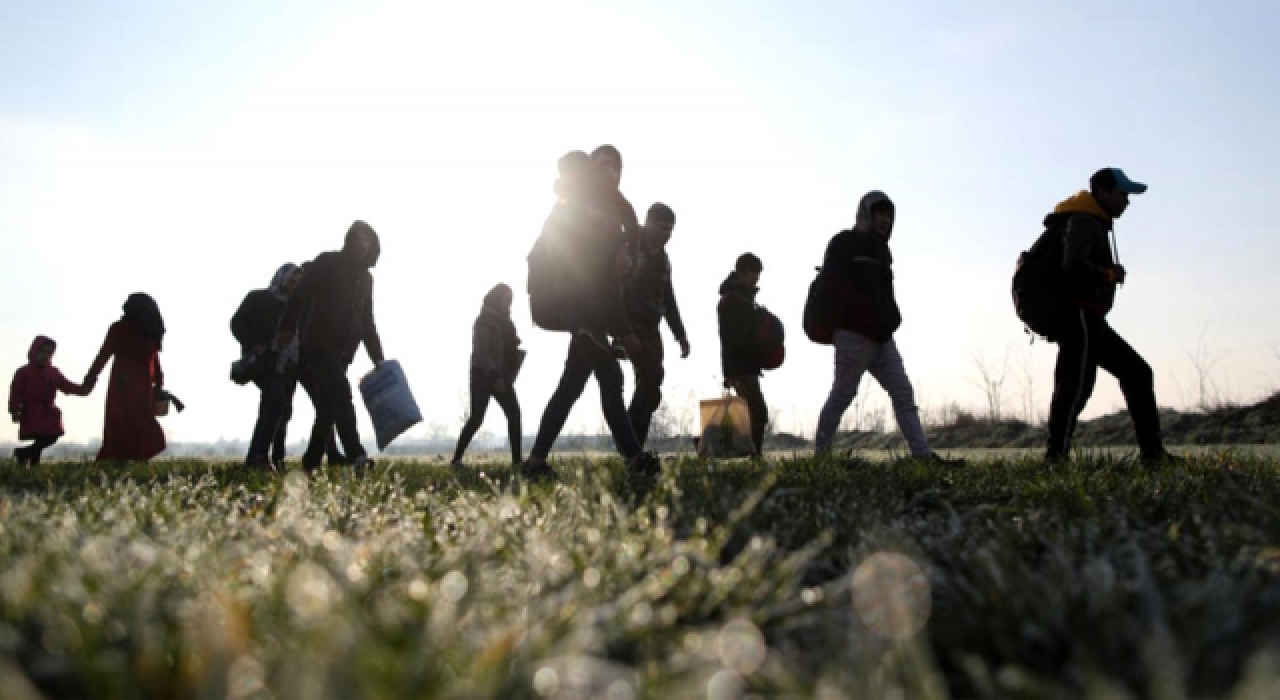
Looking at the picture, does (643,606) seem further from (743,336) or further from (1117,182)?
(743,336)

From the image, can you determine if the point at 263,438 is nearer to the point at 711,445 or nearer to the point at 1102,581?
the point at 711,445

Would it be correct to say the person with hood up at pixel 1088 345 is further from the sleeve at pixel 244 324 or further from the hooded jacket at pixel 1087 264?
Result: the sleeve at pixel 244 324

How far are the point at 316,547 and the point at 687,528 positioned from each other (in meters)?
1.11

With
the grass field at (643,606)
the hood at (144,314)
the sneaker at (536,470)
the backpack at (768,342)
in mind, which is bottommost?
the grass field at (643,606)

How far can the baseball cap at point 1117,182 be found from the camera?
755 cm

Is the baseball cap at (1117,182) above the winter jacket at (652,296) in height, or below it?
above

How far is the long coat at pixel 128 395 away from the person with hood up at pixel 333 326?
158 inches

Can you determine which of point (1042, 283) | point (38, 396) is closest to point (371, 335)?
point (1042, 283)

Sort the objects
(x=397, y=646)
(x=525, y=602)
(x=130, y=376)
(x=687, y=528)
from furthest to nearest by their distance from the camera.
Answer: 1. (x=130, y=376)
2. (x=687, y=528)
3. (x=525, y=602)
4. (x=397, y=646)

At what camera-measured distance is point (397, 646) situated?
5.44ft

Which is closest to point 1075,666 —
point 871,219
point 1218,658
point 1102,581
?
point 1218,658

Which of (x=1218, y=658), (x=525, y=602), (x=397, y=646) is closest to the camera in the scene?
(x=1218, y=658)

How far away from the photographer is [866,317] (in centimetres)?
804

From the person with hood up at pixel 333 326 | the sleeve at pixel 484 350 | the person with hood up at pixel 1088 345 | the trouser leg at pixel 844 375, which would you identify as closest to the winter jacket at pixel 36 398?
the sleeve at pixel 484 350
